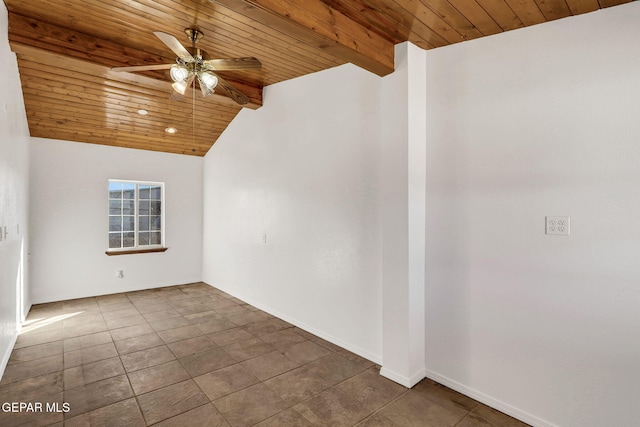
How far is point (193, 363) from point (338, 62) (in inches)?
129

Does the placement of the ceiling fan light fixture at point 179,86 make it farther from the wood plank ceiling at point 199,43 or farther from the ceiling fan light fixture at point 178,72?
the wood plank ceiling at point 199,43

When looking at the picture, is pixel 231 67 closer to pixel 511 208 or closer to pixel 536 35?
pixel 536 35

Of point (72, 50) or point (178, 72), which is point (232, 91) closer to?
point (178, 72)

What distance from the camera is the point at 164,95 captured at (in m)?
4.26

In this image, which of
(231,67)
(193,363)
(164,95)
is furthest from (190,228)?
(231,67)

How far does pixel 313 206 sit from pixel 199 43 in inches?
77.4

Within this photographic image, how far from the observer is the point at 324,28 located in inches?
83.5

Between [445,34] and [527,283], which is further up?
[445,34]

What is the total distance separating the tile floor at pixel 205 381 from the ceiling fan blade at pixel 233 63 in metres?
2.59

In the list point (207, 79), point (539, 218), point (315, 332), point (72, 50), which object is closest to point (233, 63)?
point (207, 79)

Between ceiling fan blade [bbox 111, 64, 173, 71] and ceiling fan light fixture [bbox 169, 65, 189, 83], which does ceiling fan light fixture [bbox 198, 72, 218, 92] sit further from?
ceiling fan blade [bbox 111, 64, 173, 71]

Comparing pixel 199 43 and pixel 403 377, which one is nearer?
pixel 403 377

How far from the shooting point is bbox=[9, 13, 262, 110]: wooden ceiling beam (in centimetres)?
277

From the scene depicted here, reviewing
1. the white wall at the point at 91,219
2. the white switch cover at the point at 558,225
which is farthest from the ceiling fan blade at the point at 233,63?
the white wall at the point at 91,219
